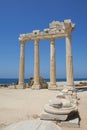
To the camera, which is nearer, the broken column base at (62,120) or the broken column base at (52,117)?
the broken column base at (62,120)

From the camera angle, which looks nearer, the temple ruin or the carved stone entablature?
the temple ruin

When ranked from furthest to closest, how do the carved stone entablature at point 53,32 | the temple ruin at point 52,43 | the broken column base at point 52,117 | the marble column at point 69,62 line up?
1. the carved stone entablature at point 53,32
2. the temple ruin at point 52,43
3. the marble column at point 69,62
4. the broken column base at point 52,117

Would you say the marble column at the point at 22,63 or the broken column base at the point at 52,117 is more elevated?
the marble column at the point at 22,63

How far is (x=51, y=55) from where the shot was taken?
29609 mm

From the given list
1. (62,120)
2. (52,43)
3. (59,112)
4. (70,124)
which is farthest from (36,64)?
(70,124)

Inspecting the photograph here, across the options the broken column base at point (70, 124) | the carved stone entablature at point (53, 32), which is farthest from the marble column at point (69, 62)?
the broken column base at point (70, 124)

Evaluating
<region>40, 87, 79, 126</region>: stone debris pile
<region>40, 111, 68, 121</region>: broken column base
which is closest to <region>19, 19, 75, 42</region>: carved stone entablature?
<region>40, 87, 79, 126</region>: stone debris pile

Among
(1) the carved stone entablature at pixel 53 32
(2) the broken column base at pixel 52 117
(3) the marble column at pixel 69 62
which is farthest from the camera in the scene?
(1) the carved stone entablature at pixel 53 32

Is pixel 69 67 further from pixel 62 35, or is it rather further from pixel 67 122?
pixel 67 122

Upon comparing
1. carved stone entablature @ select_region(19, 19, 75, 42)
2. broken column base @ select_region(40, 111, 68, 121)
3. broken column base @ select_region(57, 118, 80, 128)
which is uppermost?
carved stone entablature @ select_region(19, 19, 75, 42)

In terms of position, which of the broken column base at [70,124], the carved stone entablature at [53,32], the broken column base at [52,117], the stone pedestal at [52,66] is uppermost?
the carved stone entablature at [53,32]

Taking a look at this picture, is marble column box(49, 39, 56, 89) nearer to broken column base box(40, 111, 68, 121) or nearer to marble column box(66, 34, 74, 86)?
marble column box(66, 34, 74, 86)

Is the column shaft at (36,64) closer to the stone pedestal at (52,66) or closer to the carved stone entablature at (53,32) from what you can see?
the carved stone entablature at (53,32)

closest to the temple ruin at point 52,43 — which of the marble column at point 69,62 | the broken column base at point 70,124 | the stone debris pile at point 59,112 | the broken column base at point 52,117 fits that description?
the marble column at point 69,62
